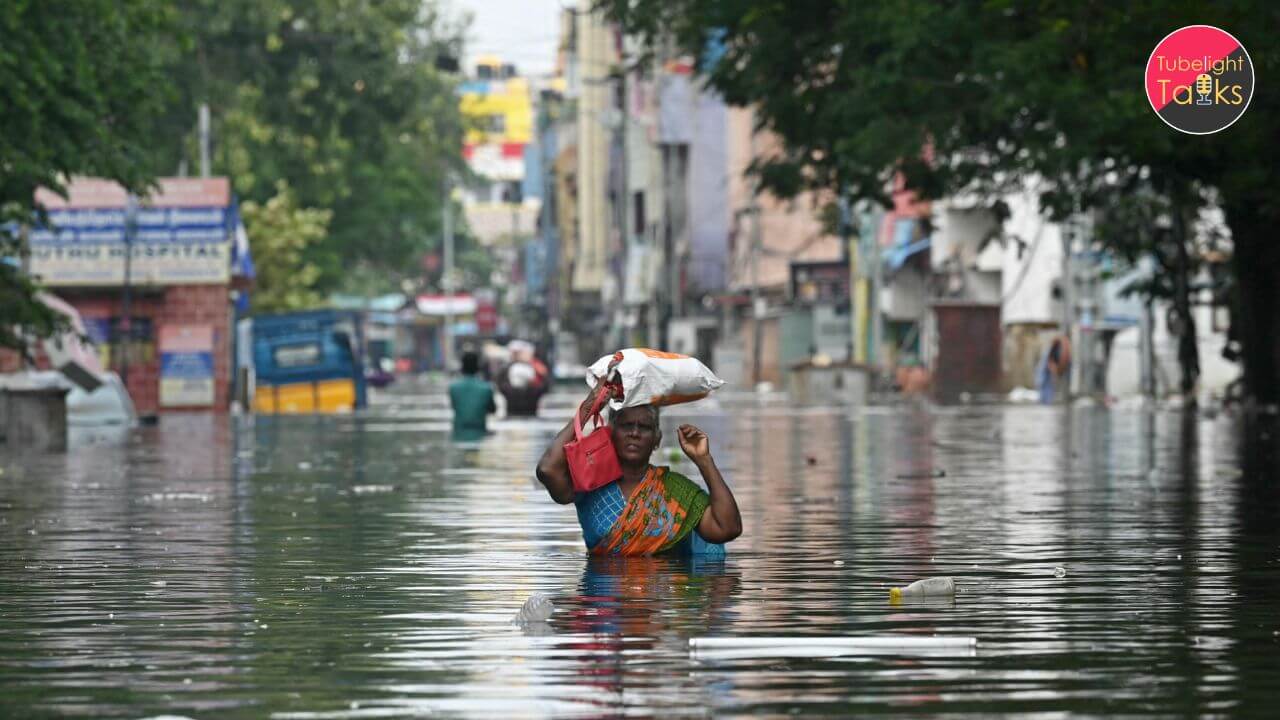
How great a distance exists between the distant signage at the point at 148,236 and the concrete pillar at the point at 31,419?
22464mm

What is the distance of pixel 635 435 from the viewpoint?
12562mm

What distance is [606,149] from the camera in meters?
132

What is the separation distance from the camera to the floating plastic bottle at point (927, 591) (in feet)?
36.6

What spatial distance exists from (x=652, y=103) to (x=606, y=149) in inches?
885

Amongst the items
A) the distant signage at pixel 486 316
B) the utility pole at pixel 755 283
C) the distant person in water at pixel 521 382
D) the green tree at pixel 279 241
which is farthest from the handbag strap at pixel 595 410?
the distant signage at pixel 486 316

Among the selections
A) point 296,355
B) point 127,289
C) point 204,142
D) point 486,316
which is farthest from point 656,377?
point 486,316

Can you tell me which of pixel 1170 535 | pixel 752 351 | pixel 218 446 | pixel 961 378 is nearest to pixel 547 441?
pixel 218 446

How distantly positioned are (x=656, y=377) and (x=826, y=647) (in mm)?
3338

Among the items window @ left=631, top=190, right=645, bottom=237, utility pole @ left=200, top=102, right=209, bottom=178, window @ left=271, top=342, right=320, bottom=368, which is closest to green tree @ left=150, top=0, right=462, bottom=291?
utility pole @ left=200, top=102, right=209, bottom=178

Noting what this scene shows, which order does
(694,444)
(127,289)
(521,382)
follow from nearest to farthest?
(694,444) < (521,382) < (127,289)

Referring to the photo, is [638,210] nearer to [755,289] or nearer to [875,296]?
[755,289]

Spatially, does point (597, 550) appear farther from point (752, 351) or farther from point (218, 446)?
point (752, 351)

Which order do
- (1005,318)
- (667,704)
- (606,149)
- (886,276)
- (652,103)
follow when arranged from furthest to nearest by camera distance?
1. (606,149)
2. (652,103)
3. (886,276)
4. (1005,318)
5. (667,704)

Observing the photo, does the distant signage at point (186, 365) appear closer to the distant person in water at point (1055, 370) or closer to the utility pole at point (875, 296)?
the distant person in water at point (1055, 370)
